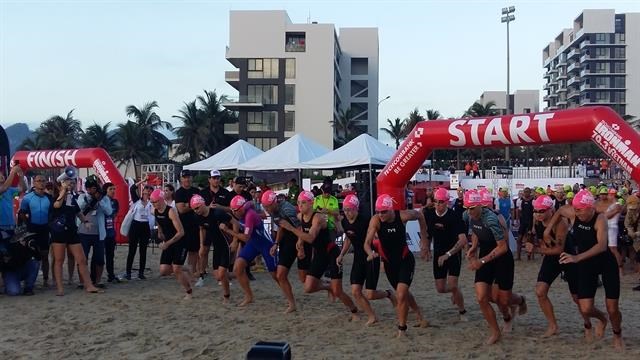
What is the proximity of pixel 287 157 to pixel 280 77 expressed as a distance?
38460mm

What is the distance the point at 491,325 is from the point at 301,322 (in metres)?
2.46

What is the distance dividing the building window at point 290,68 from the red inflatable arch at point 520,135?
147 feet

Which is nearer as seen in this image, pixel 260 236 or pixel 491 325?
pixel 491 325

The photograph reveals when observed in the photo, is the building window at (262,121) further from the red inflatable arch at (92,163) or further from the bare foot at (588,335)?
the bare foot at (588,335)

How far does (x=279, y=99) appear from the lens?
58.0 m

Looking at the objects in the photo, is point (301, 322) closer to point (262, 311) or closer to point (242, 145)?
point (262, 311)

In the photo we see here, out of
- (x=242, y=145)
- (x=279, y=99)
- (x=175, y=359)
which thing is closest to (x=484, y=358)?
→ (x=175, y=359)

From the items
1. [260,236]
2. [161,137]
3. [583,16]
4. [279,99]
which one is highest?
[583,16]

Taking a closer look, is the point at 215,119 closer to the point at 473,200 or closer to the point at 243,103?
the point at 243,103

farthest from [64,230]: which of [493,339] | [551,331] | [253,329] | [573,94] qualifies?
[573,94]

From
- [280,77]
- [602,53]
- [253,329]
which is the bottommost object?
[253,329]

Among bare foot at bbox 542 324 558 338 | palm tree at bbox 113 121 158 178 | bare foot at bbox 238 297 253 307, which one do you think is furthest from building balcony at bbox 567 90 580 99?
Result: bare foot at bbox 542 324 558 338

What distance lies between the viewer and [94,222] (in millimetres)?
10516

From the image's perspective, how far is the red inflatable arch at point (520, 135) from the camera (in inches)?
423
